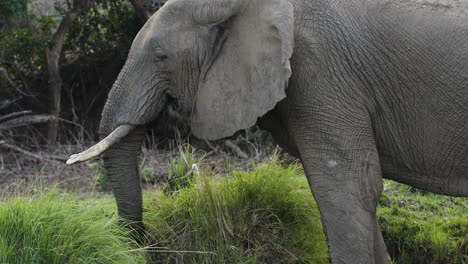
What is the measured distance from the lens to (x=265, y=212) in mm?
6086

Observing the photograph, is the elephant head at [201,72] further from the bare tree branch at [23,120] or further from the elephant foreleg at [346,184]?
the bare tree branch at [23,120]

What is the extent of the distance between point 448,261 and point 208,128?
3014 mm

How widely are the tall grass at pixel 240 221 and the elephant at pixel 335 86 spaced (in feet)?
3.78

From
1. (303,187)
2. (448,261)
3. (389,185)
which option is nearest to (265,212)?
(303,187)

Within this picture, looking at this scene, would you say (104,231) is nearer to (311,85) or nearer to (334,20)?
(311,85)

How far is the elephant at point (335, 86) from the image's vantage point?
4539 mm

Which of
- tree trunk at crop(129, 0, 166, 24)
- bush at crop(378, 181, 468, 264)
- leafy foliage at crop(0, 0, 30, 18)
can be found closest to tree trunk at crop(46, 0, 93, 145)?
leafy foliage at crop(0, 0, 30, 18)

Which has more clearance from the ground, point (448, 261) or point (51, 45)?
point (51, 45)

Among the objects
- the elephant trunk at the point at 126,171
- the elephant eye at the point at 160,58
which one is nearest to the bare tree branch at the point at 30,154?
the elephant trunk at the point at 126,171

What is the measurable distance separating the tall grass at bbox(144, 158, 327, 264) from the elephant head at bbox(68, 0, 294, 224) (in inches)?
38.1

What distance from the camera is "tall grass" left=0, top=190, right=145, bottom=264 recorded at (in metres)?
4.56

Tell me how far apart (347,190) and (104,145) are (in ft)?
5.49

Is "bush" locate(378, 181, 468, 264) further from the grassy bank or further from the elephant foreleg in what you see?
the elephant foreleg

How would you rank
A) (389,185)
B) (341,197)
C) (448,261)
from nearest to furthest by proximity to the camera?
(341,197) → (448,261) → (389,185)
